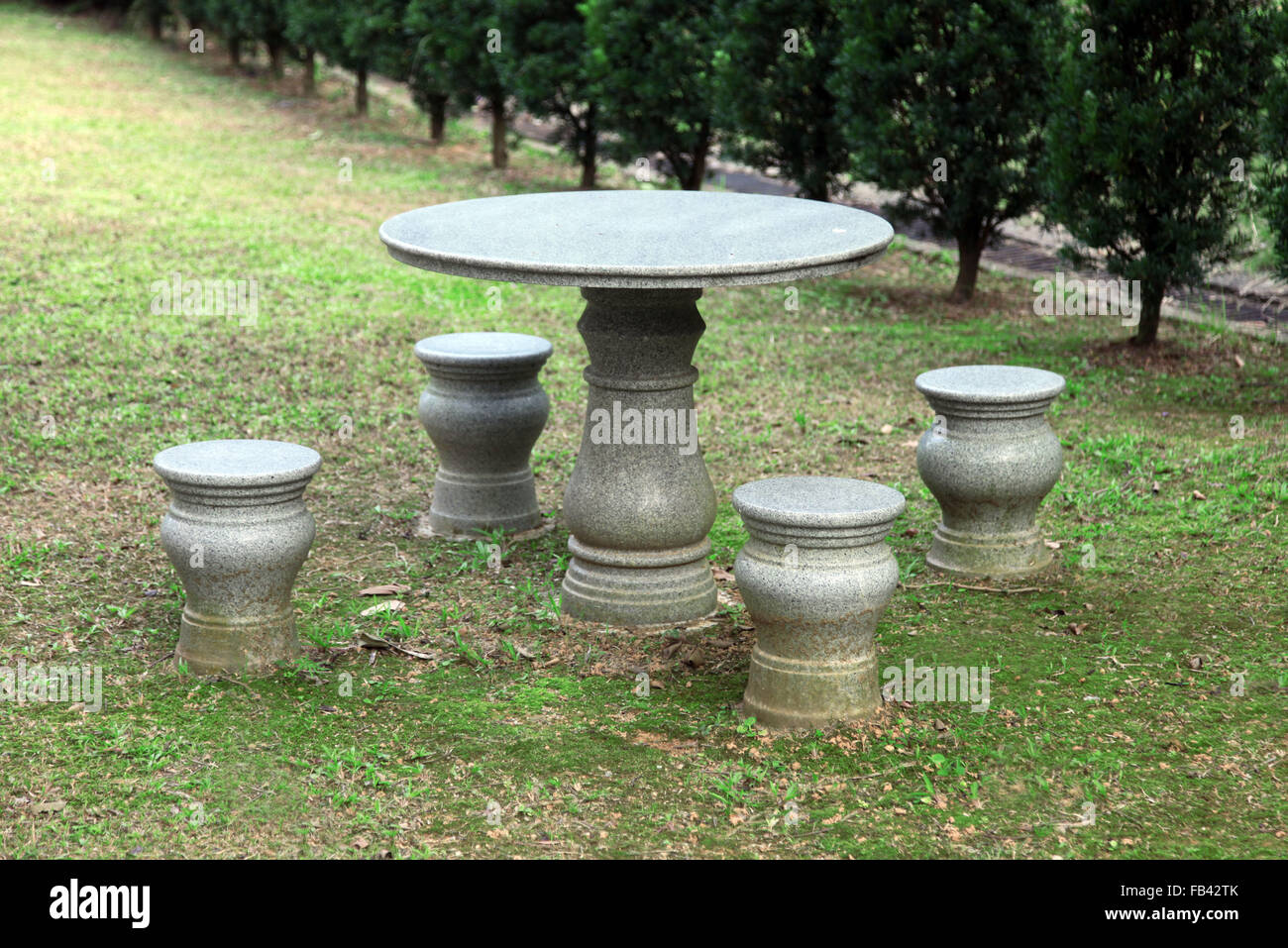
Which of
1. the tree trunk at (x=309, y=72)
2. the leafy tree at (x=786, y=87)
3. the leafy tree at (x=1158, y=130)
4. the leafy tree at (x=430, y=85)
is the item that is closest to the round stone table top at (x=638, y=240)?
the leafy tree at (x=1158, y=130)

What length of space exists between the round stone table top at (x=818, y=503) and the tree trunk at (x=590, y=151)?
10620 mm

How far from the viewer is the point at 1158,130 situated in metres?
8.55

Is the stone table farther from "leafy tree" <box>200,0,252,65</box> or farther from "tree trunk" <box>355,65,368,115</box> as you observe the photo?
"leafy tree" <box>200,0,252,65</box>

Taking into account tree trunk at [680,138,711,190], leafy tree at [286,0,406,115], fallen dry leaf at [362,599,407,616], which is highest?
leafy tree at [286,0,406,115]

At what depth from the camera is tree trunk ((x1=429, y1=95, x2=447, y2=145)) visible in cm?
1792

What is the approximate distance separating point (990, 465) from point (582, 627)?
1856 mm

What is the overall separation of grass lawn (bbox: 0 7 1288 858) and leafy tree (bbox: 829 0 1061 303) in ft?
3.50

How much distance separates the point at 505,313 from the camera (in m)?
10.3

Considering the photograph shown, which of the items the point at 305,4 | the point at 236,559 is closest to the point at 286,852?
the point at 236,559

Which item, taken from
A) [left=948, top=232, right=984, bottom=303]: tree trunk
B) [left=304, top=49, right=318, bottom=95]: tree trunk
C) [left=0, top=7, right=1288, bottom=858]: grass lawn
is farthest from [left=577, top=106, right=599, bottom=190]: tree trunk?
[left=304, top=49, right=318, bottom=95]: tree trunk

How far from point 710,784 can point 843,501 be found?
1024 millimetres

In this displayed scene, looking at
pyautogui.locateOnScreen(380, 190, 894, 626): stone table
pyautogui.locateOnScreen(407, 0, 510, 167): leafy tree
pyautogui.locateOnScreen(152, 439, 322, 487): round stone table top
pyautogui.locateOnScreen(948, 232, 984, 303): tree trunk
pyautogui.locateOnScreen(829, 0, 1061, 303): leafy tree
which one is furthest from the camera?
pyautogui.locateOnScreen(407, 0, 510, 167): leafy tree

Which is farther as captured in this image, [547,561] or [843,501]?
[547,561]

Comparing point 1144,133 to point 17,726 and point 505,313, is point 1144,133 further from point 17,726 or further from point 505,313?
point 17,726
